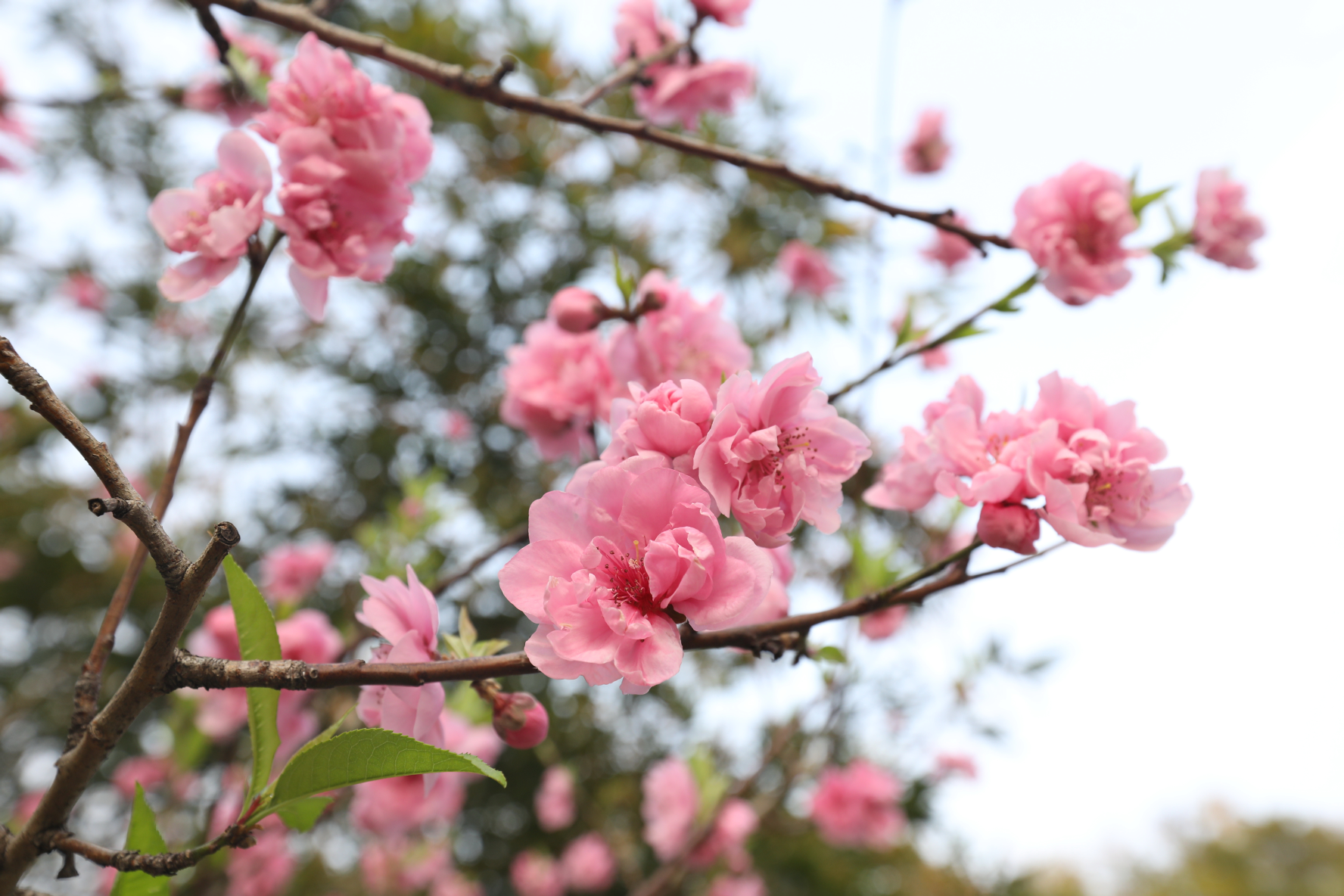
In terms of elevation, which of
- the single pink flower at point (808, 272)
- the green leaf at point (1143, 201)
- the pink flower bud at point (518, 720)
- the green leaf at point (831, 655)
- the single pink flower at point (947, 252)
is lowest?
the pink flower bud at point (518, 720)

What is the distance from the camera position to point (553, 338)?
1148 mm

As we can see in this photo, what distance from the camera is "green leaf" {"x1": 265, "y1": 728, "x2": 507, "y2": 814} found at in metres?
0.51

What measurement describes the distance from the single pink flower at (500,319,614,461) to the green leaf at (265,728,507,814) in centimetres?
62

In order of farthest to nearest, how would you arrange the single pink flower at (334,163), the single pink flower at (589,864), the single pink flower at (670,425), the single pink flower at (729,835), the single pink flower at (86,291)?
the single pink flower at (86,291) → the single pink flower at (589,864) → the single pink flower at (729,835) → the single pink flower at (334,163) → the single pink flower at (670,425)

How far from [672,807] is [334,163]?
2.31 metres

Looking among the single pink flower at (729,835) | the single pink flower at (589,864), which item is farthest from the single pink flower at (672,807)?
the single pink flower at (589,864)

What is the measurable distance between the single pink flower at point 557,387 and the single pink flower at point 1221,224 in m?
0.94

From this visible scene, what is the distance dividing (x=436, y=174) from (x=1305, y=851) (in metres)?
18.9

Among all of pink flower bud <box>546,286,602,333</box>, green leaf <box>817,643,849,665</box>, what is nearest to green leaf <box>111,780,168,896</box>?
green leaf <box>817,643,849,665</box>

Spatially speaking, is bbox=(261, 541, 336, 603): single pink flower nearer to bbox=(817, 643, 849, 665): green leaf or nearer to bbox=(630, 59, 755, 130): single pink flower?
bbox=(630, 59, 755, 130): single pink flower

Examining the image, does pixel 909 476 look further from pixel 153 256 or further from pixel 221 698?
pixel 153 256

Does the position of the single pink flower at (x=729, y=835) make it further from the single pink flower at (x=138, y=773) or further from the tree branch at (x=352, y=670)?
the tree branch at (x=352, y=670)

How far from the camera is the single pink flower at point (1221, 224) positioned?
1121 mm

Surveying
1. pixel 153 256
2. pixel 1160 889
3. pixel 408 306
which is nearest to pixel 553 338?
pixel 408 306
